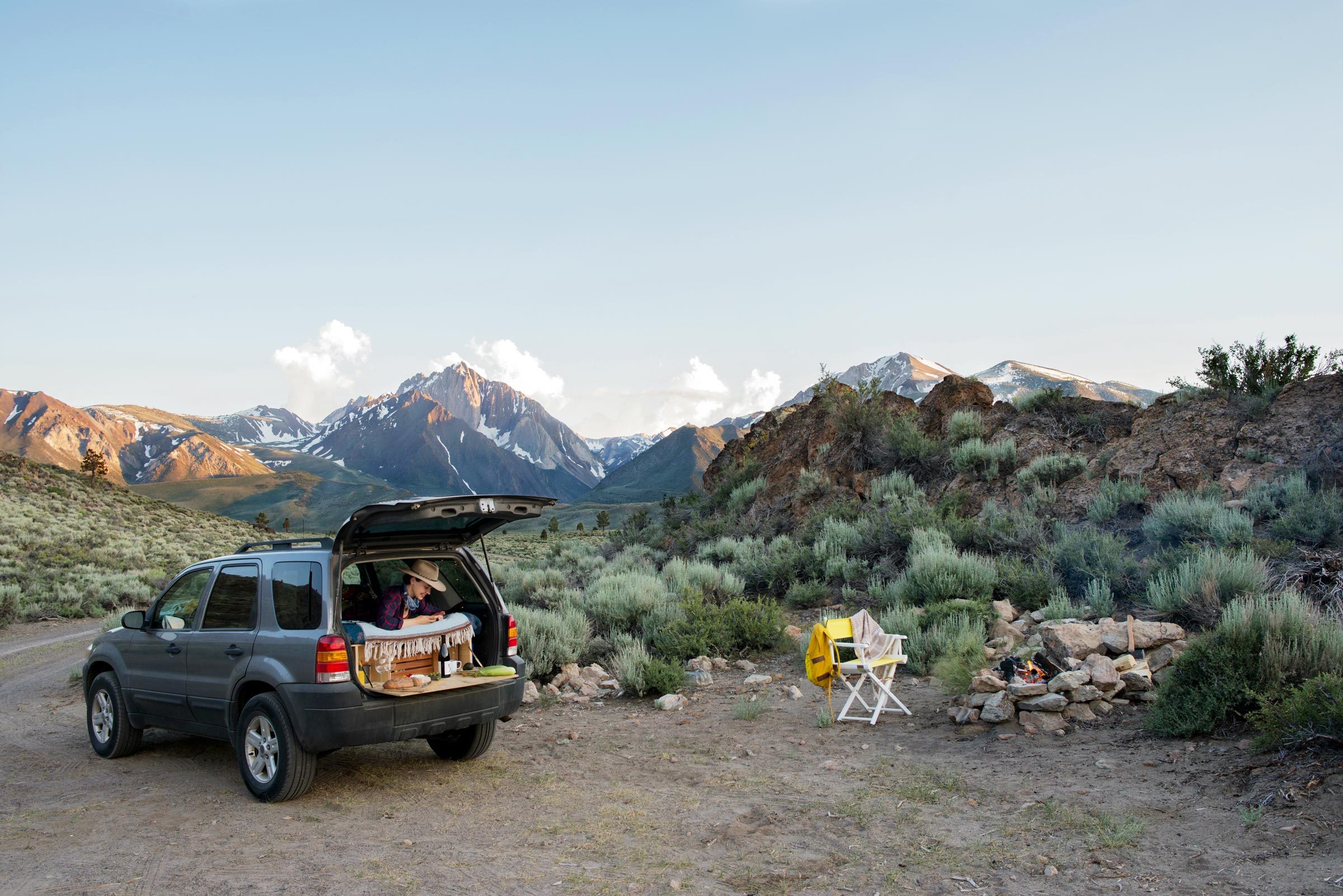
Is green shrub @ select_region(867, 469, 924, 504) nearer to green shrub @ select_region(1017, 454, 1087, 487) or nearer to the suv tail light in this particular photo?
green shrub @ select_region(1017, 454, 1087, 487)

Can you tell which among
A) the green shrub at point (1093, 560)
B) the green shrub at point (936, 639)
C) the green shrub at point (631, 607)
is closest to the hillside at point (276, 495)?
the green shrub at point (631, 607)

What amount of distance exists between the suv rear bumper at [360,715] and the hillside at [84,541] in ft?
58.1

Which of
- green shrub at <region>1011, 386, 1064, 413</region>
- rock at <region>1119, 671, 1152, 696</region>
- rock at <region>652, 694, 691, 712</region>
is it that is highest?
green shrub at <region>1011, 386, 1064, 413</region>

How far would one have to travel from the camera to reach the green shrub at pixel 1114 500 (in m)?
12.9

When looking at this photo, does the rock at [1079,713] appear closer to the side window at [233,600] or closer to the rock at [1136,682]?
the rock at [1136,682]

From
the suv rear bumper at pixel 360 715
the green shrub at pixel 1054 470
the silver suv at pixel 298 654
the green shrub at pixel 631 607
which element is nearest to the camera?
the suv rear bumper at pixel 360 715

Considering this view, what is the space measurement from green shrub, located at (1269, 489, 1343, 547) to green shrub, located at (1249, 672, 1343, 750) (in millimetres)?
5886

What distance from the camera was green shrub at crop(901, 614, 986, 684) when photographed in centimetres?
918

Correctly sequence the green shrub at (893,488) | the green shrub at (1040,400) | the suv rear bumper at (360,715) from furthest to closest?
the green shrub at (1040,400) → the green shrub at (893,488) → the suv rear bumper at (360,715)

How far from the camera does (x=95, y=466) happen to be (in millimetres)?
45875

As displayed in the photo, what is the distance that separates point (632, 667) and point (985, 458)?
10249mm

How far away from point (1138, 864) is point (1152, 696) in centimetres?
330

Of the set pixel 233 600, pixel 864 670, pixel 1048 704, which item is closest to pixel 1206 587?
pixel 1048 704

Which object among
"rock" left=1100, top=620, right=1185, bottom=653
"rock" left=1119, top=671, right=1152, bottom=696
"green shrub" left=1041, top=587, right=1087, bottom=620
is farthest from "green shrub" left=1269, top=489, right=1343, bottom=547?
"rock" left=1119, top=671, right=1152, bottom=696
